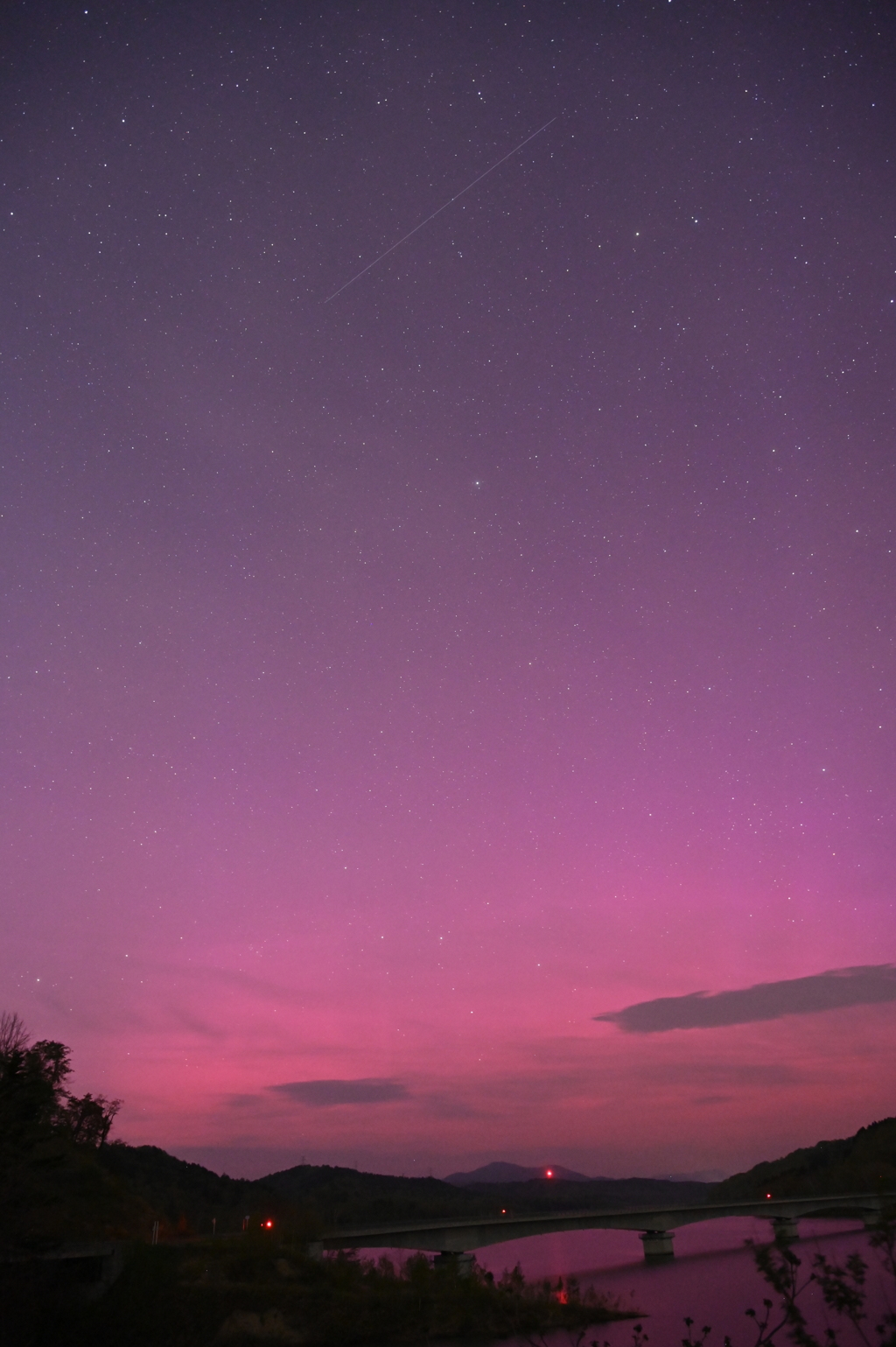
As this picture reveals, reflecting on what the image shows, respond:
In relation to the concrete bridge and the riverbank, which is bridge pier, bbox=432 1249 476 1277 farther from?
the riverbank

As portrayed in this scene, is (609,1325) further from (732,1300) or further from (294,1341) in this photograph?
(294,1341)

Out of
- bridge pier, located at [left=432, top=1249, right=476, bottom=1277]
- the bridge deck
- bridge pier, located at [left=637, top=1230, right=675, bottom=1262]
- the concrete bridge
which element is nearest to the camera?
bridge pier, located at [left=432, top=1249, right=476, bottom=1277]

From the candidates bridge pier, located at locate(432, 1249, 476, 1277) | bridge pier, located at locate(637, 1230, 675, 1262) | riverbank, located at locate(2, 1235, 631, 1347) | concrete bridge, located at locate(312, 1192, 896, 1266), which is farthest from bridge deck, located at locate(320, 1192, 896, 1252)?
riverbank, located at locate(2, 1235, 631, 1347)

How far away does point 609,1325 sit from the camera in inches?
1928

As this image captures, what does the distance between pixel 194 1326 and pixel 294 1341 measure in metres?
4.62

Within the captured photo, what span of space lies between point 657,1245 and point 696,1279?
1299 inches

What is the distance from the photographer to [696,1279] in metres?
71.3

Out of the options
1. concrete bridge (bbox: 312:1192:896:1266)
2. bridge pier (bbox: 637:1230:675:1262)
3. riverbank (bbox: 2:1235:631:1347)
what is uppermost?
riverbank (bbox: 2:1235:631:1347)

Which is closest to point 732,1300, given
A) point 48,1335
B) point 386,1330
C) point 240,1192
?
point 386,1330

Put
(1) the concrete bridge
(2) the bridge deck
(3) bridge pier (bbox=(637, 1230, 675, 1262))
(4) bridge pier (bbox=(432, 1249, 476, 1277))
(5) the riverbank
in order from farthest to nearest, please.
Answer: (3) bridge pier (bbox=(637, 1230, 675, 1262)), (1) the concrete bridge, (2) the bridge deck, (4) bridge pier (bbox=(432, 1249, 476, 1277)), (5) the riverbank

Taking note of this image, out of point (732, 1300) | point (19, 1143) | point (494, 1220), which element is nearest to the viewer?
point (19, 1143)

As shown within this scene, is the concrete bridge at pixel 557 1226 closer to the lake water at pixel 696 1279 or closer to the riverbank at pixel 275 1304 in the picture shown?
the lake water at pixel 696 1279

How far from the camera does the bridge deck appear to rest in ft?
237

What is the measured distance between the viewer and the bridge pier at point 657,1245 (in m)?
98.7
